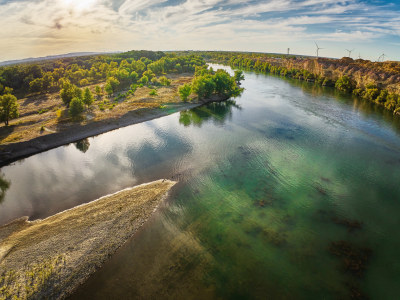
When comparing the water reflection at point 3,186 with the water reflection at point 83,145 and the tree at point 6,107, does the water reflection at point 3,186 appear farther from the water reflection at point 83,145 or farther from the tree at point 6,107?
the tree at point 6,107

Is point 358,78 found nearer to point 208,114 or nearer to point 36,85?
point 208,114

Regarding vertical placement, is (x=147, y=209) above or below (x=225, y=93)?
below

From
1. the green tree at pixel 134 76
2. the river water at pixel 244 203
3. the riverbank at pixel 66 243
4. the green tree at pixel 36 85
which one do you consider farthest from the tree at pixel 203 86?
the green tree at pixel 36 85

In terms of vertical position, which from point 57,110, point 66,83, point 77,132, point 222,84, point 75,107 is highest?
point 222,84

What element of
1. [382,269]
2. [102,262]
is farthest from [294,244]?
[102,262]

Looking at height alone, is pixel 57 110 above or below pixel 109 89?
below

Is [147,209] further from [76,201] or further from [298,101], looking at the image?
[298,101]

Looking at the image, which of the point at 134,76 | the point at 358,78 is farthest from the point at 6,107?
the point at 358,78
